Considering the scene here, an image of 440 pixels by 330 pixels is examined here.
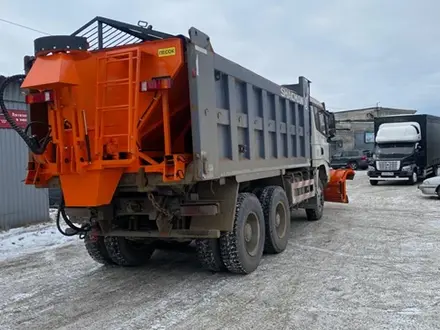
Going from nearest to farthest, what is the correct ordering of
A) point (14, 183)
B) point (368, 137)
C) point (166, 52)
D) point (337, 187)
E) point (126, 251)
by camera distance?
1. point (166, 52)
2. point (126, 251)
3. point (14, 183)
4. point (337, 187)
5. point (368, 137)

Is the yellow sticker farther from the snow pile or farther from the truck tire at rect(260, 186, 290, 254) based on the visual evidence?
the snow pile

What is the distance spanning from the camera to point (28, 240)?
1006cm

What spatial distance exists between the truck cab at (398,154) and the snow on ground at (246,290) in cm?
1278

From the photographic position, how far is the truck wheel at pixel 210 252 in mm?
6316

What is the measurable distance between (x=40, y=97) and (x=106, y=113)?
2.55 feet

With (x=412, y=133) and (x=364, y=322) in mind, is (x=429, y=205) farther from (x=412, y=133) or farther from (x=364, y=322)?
(x=364, y=322)

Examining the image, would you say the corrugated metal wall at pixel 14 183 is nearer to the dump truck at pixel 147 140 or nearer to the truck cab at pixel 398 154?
the dump truck at pixel 147 140

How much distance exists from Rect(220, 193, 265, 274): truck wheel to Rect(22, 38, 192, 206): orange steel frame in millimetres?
1360

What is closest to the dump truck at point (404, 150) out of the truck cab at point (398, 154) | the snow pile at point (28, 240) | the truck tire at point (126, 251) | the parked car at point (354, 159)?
the truck cab at point (398, 154)

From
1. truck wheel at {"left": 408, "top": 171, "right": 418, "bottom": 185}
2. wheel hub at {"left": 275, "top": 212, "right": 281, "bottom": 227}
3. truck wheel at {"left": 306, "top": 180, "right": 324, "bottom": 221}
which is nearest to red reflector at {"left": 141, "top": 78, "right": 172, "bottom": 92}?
wheel hub at {"left": 275, "top": 212, "right": 281, "bottom": 227}

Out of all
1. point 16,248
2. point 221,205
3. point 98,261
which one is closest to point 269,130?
point 221,205

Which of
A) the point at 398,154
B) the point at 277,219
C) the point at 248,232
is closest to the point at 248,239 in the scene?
the point at 248,232

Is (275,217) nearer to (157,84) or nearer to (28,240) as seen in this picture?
(157,84)

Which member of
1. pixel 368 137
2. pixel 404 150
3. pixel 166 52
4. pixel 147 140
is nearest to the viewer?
pixel 166 52
